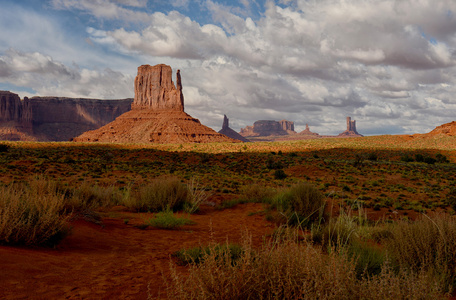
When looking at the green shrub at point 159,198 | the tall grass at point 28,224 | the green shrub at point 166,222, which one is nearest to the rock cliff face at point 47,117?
the green shrub at point 159,198

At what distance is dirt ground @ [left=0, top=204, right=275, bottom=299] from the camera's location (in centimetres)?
376

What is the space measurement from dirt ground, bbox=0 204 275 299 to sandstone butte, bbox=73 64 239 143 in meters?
92.3

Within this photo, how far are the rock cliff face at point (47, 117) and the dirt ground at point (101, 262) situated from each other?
174816 millimetres

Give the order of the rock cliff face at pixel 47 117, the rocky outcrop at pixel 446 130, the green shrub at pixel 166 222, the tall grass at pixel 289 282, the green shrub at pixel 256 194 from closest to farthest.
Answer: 1. the tall grass at pixel 289 282
2. the green shrub at pixel 166 222
3. the green shrub at pixel 256 194
4. the rocky outcrop at pixel 446 130
5. the rock cliff face at pixel 47 117

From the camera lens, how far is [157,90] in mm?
144500

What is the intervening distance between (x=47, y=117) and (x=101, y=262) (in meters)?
208

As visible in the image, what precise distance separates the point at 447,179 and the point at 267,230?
21.3 metres

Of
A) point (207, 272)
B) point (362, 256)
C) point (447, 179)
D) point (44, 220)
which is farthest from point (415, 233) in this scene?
point (447, 179)

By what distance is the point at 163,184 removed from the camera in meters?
10.9

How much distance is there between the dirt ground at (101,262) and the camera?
3760 mm

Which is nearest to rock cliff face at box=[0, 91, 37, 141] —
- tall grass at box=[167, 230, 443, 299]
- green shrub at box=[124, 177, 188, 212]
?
green shrub at box=[124, 177, 188, 212]

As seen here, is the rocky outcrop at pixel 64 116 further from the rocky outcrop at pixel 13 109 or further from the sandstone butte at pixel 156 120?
the sandstone butte at pixel 156 120

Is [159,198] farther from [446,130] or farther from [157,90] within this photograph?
[157,90]

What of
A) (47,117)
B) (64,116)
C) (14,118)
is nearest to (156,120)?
(64,116)
